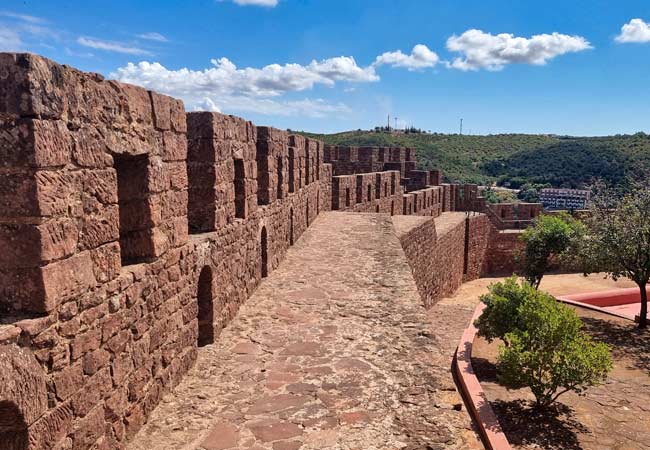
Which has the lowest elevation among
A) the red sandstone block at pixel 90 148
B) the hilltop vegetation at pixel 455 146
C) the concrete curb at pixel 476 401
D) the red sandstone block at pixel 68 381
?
the concrete curb at pixel 476 401

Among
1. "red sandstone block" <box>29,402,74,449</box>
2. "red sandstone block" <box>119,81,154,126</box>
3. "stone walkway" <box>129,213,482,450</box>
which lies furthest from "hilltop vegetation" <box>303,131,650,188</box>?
"red sandstone block" <box>29,402,74,449</box>

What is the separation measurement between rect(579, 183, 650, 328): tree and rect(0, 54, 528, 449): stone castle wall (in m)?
9.24

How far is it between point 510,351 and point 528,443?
1.30m

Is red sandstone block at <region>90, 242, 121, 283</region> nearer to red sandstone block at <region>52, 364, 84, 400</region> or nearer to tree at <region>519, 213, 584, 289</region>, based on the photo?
red sandstone block at <region>52, 364, 84, 400</region>

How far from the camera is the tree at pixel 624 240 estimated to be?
1191cm

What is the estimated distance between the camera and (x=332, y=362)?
523 centimetres

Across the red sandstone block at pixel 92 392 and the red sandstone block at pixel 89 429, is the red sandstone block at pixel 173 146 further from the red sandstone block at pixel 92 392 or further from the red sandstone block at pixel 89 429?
the red sandstone block at pixel 89 429

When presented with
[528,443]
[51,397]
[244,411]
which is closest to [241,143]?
[244,411]

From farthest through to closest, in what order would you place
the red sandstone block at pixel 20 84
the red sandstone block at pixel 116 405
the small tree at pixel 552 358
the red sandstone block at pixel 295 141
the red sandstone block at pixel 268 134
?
the red sandstone block at pixel 295 141 → the red sandstone block at pixel 268 134 → the small tree at pixel 552 358 → the red sandstone block at pixel 116 405 → the red sandstone block at pixel 20 84

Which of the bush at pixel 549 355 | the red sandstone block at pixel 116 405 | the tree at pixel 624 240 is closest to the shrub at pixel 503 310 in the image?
the bush at pixel 549 355

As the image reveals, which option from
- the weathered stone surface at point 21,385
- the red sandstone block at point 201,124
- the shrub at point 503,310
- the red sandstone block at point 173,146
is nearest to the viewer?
the weathered stone surface at point 21,385

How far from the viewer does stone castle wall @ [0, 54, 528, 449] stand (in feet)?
9.00

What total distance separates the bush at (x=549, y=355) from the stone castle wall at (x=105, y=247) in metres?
4.18

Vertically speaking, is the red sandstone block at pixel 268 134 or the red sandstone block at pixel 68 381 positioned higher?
the red sandstone block at pixel 268 134
